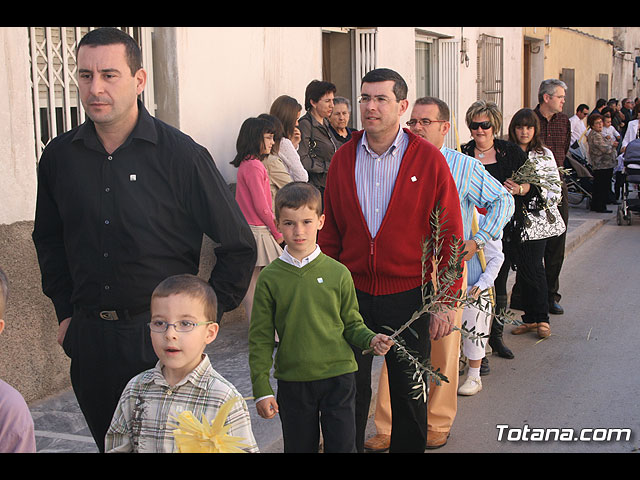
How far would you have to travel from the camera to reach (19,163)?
579cm

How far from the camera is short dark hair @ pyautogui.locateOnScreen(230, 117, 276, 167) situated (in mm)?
7066

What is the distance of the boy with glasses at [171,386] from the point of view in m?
2.84

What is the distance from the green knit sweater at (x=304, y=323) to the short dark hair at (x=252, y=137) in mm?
3419

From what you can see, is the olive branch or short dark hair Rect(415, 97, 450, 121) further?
short dark hair Rect(415, 97, 450, 121)

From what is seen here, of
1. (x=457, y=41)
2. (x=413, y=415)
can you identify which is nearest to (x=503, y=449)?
(x=413, y=415)

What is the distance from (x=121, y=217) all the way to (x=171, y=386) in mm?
720

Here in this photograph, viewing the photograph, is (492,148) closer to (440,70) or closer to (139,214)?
(139,214)

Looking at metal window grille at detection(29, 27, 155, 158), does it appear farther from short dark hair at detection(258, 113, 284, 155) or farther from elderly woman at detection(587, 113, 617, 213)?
elderly woman at detection(587, 113, 617, 213)

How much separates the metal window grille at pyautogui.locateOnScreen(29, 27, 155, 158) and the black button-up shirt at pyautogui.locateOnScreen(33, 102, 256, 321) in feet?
9.49

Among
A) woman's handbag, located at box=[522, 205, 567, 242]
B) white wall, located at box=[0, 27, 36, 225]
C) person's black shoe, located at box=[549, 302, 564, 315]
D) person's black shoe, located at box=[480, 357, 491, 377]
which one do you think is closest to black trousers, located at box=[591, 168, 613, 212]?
person's black shoe, located at box=[549, 302, 564, 315]

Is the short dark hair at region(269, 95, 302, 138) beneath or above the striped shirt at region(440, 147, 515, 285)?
above

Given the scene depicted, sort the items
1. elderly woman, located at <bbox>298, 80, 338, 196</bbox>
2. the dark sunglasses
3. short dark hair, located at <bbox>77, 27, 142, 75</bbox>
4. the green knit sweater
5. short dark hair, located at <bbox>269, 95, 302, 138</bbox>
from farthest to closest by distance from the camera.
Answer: elderly woman, located at <bbox>298, 80, 338, 196</bbox>, short dark hair, located at <bbox>269, 95, 302, 138</bbox>, the dark sunglasses, the green knit sweater, short dark hair, located at <bbox>77, 27, 142, 75</bbox>

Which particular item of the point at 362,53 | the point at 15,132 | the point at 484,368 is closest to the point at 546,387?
the point at 484,368

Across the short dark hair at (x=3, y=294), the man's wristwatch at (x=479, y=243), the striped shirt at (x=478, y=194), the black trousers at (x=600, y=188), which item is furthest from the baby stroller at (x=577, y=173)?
the short dark hair at (x=3, y=294)
